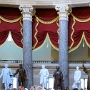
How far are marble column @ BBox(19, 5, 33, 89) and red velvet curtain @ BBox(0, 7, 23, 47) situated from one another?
2.74 feet

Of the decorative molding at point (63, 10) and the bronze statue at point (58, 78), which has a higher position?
the decorative molding at point (63, 10)

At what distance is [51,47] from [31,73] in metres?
3.39

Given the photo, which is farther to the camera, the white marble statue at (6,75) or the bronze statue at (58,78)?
the white marble statue at (6,75)

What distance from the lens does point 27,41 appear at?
21.0 metres

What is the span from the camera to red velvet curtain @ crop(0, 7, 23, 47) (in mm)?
21719

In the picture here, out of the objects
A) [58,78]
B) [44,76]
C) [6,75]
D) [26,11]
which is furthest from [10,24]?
[58,78]

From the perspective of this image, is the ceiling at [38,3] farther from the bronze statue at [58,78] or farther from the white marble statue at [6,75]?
the bronze statue at [58,78]

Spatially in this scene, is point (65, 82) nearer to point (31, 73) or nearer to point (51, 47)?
point (31, 73)

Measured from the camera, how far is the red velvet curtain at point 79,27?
21297mm

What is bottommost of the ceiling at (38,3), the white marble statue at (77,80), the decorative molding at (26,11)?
the white marble statue at (77,80)

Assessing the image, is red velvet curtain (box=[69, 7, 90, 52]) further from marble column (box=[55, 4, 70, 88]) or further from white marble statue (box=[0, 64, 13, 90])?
white marble statue (box=[0, 64, 13, 90])

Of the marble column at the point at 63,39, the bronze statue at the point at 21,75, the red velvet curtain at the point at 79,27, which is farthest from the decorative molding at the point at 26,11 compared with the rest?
the bronze statue at the point at 21,75

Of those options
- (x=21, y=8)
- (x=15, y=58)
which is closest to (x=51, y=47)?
(x=15, y=58)

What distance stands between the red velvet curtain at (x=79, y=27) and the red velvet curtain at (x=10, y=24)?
314 cm
